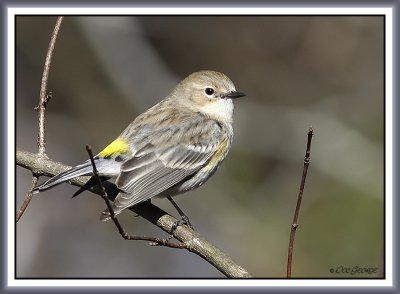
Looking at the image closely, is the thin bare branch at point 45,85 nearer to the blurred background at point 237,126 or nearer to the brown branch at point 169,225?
the brown branch at point 169,225

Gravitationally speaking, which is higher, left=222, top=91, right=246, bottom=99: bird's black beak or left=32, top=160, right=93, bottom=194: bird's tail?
left=222, top=91, right=246, bottom=99: bird's black beak

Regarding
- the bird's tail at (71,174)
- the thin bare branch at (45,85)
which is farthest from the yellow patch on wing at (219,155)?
the thin bare branch at (45,85)

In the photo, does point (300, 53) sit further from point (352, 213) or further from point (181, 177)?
point (181, 177)

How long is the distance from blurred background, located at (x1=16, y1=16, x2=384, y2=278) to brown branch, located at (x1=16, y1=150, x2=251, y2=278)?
273 cm

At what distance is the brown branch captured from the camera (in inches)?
232

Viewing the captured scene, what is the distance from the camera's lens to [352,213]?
10.3m

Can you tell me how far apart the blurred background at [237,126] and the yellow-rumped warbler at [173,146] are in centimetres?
220

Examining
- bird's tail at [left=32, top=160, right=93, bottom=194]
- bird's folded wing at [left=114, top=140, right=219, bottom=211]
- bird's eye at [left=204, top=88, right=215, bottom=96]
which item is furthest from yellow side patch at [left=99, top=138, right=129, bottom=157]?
bird's eye at [left=204, top=88, right=215, bottom=96]

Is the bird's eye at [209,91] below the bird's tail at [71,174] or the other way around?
the other way around

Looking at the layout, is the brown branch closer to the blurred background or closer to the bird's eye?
the bird's eye

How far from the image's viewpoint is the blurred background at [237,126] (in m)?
10.4

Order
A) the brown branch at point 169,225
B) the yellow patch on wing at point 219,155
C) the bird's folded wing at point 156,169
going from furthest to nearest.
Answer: the yellow patch on wing at point 219,155, the bird's folded wing at point 156,169, the brown branch at point 169,225
